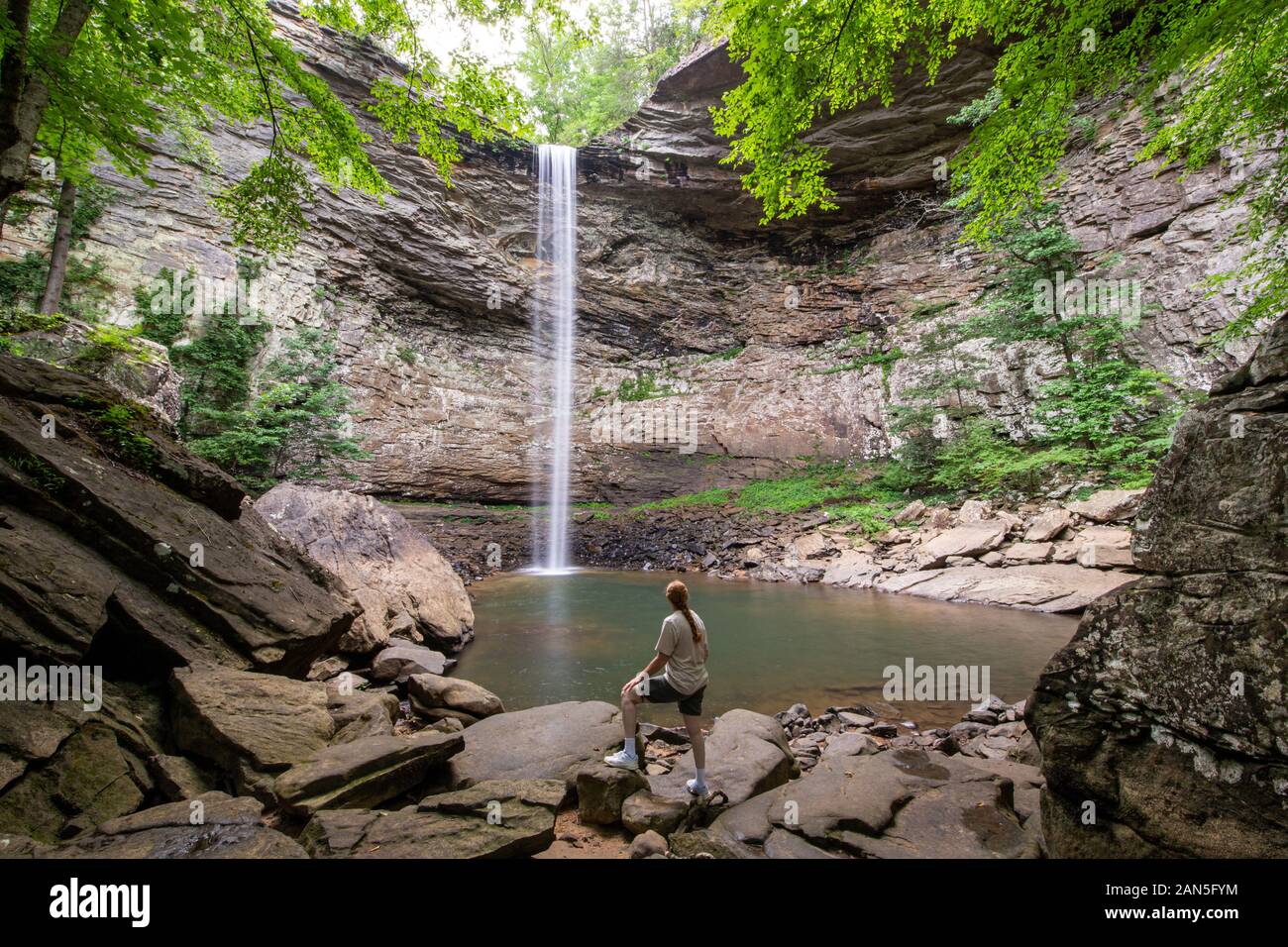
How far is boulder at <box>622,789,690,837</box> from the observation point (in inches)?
114

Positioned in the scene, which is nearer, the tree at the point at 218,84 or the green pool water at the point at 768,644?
the tree at the point at 218,84

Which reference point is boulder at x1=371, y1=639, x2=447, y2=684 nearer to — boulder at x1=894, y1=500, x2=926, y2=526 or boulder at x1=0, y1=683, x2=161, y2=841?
boulder at x1=0, y1=683, x2=161, y2=841

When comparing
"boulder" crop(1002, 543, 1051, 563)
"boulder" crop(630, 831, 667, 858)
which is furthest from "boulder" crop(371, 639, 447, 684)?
"boulder" crop(1002, 543, 1051, 563)

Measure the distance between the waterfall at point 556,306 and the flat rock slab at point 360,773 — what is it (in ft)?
54.4

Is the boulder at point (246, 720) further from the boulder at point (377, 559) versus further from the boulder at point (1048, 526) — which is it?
the boulder at point (1048, 526)

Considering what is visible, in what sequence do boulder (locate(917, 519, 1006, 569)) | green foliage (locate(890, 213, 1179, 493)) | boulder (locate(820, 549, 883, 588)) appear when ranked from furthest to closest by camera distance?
1. green foliage (locate(890, 213, 1179, 493))
2. boulder (locate(820, 549, 883, 588))
3. boulder (locate(917, 519, 1006, 569))

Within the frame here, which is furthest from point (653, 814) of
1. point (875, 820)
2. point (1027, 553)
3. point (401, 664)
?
point (1027, 553)

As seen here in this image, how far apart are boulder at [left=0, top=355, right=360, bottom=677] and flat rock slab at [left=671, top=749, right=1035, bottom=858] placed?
3.82 meters

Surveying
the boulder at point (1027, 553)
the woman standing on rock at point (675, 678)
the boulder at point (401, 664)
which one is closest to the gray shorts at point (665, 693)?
the woman standing on rock at point (675, 678)

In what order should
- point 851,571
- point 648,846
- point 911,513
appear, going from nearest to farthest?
point 648,846
point 851,571
point 911,513

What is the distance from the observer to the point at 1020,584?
10133 millimetres

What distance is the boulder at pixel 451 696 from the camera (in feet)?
16.1

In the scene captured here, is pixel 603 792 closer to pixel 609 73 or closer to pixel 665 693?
pixel 665 693

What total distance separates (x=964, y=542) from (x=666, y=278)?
17.5 m
